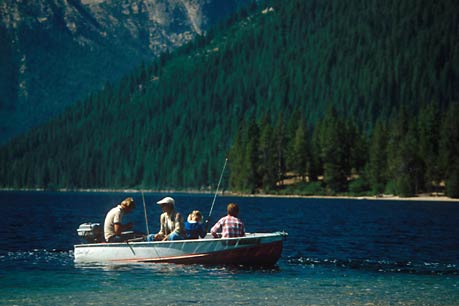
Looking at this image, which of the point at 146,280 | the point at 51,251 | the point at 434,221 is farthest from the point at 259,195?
the point at 146,280

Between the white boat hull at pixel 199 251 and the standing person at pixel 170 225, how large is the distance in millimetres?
623

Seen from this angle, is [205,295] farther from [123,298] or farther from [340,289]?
[340,289]

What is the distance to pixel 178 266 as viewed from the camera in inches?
1722

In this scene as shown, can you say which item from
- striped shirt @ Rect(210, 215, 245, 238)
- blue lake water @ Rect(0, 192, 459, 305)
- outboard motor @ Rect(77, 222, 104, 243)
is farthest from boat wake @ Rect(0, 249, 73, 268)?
striped shirt @ Rect(210, 215, 245, 238)

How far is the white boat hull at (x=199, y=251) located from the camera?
43250 mm

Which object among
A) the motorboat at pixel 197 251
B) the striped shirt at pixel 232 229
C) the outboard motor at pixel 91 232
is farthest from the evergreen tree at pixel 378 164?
the striped shirt at pixel 232 229

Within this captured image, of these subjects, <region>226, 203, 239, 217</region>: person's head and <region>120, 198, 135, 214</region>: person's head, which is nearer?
<region>120, 198, 135, 214</region>: person's head

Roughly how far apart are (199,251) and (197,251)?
0.11 metres

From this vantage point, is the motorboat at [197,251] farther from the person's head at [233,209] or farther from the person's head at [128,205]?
the person's head at [128,205]

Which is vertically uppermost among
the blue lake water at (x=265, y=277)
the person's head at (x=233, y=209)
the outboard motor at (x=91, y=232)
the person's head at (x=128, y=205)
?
the person's head at (x=128, y=205)

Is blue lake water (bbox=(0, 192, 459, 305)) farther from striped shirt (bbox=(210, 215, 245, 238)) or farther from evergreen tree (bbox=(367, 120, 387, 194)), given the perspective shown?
evergreen tree (bbox=(367, 120, 387, 194))

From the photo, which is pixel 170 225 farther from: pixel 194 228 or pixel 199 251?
pixel 199 251

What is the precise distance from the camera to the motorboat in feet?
142

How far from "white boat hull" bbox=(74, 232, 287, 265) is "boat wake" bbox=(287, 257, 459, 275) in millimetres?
3287
